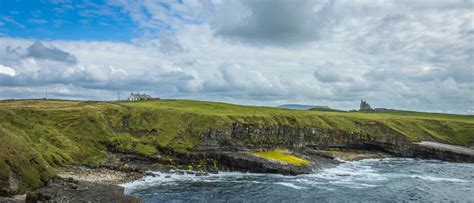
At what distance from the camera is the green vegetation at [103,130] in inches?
2083

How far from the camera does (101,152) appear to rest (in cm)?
8100

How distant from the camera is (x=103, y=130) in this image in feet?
297

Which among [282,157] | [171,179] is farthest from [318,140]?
[171,179]

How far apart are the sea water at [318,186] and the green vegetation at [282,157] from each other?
5.33 meters

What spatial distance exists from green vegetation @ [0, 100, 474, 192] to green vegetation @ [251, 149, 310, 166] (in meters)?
13.9

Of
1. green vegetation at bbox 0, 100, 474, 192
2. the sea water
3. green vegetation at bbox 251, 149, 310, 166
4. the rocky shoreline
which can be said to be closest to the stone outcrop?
the rocky shoreline

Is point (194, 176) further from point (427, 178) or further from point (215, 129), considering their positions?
point (427, 178)

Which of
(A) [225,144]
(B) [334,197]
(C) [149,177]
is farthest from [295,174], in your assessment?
(C) [149,177]

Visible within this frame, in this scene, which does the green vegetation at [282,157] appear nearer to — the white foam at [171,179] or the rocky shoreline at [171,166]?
the rocky shoreline at [171,166]

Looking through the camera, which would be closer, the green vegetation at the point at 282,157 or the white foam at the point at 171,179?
the white foam at the point at 171,179

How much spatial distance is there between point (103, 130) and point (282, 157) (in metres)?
45.0

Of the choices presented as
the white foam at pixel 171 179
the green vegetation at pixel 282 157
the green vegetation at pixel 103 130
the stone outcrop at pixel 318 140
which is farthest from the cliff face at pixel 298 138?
the white foam at pixel 171 179

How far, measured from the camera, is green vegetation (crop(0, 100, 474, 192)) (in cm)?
5291

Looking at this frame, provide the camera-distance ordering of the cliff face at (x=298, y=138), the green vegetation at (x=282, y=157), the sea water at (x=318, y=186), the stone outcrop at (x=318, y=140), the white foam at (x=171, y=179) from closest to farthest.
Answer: the sea water at (x=318, y=186)
the white foam at (x=171, y=179)
the green vegetation at (x=282, y=157)
the cliff face at (x=298, y=138)
the stone outcrop at (x=318, y=140)
